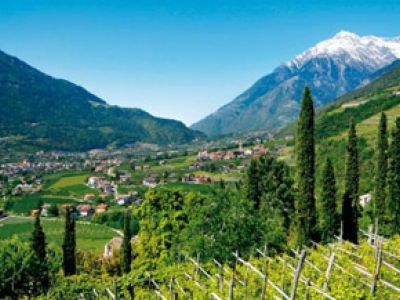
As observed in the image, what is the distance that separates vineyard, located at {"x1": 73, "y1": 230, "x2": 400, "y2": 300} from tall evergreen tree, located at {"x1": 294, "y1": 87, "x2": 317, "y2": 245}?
32.7 feet

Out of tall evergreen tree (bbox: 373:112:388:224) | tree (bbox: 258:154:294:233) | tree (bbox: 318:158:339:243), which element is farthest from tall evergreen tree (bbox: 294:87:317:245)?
tall evergreen tree (bbox: 373:112:388:224)

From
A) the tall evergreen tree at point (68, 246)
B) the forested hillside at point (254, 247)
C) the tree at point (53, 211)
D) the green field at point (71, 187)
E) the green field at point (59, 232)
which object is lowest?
the green field at point (59, 232)

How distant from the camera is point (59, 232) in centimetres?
8525

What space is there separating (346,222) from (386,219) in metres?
4.33

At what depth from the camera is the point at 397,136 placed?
124 feet

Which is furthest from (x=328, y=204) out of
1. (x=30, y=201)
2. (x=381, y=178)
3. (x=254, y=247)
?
(x=30, y=201)

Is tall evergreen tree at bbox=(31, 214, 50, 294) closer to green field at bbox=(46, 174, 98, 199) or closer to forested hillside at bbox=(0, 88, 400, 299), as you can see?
forested hillside at bbox=(0, 88, 400, 299)

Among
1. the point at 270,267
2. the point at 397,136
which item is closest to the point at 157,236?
the point at 270,267

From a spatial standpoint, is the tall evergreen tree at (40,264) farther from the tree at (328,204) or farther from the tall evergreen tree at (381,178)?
the tall evergreen tree at (381,178)

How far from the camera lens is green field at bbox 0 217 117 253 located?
75.6m

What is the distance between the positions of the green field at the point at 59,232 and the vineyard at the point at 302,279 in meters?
54.2

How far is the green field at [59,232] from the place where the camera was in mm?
75562

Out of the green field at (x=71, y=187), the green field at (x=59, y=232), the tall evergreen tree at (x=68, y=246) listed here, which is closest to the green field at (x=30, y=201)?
the green field at (x=71, y=187)

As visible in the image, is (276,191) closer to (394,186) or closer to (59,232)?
(394,186)
